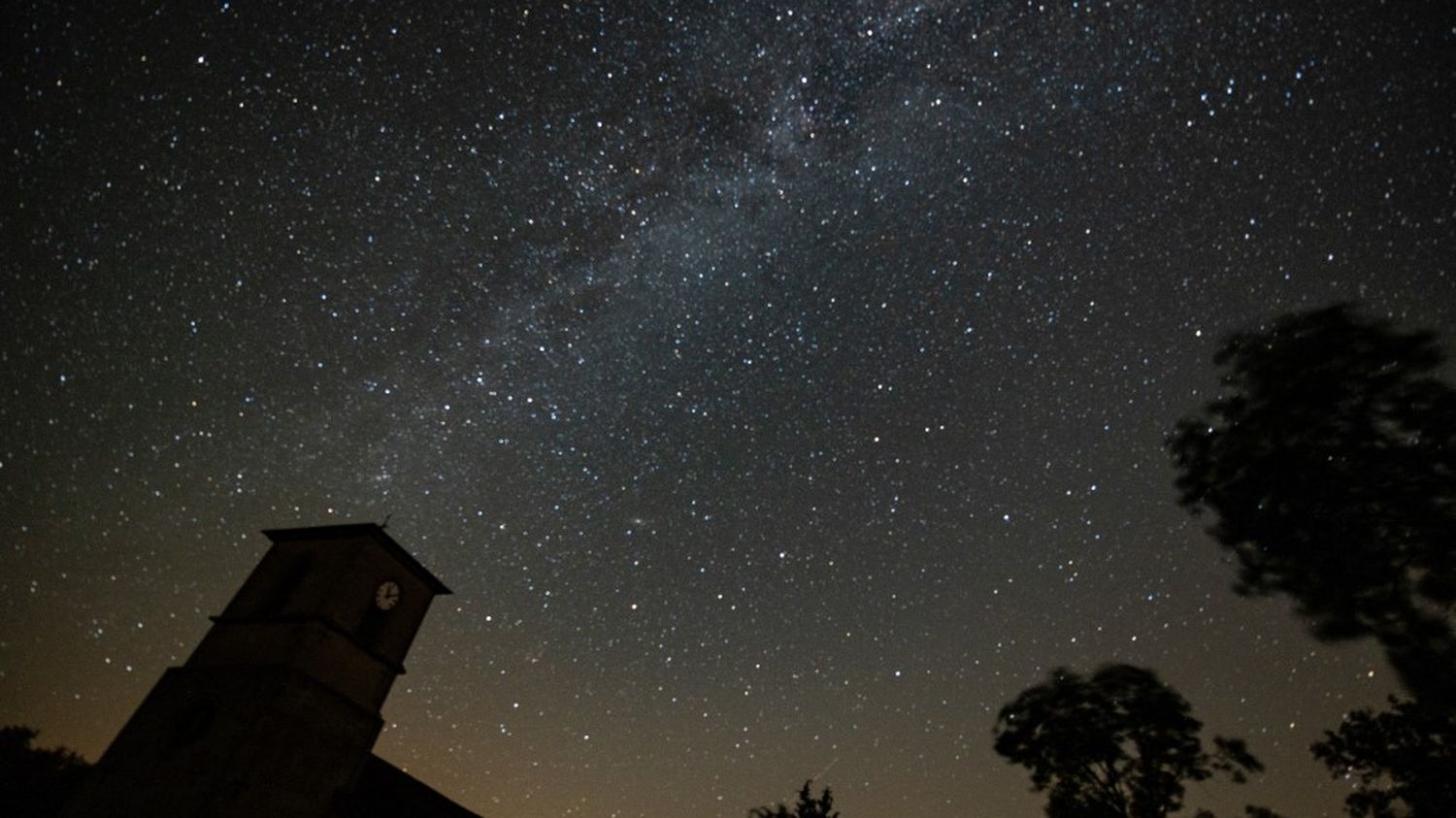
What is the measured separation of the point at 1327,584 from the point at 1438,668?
1.83 metres

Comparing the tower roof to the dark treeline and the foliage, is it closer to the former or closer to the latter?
the foliage

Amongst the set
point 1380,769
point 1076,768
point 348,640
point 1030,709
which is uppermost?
point 1030,709

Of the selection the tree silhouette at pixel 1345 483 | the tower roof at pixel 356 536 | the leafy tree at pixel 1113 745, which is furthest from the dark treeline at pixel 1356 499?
the tower roof at pixel 356 536

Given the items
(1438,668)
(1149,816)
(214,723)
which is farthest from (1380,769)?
(214,723)

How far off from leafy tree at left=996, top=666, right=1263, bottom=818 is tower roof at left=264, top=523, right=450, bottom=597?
76.7 ft

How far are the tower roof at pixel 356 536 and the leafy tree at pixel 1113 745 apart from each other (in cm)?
2338

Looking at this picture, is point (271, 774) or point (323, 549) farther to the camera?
point (323, 549)

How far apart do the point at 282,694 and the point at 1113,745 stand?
27.0 meters

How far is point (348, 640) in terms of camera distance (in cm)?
1780

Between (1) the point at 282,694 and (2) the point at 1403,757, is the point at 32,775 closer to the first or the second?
(1) the point at 282,694

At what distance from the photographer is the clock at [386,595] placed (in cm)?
1923

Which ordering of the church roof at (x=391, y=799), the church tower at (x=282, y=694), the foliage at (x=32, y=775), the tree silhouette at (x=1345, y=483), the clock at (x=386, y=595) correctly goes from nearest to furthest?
the tree silhouette at (x=1345, y=483) → the church tower at (x=282, y=694) → the church roof at (x=391, y=799) → the clock at (x=386, y=595) → the foliage at (x=32, y=775)

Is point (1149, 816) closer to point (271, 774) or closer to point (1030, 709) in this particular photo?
point (1030, 709)

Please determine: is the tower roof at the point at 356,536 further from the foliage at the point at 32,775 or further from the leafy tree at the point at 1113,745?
the leafy tree at the point at 1113,745
